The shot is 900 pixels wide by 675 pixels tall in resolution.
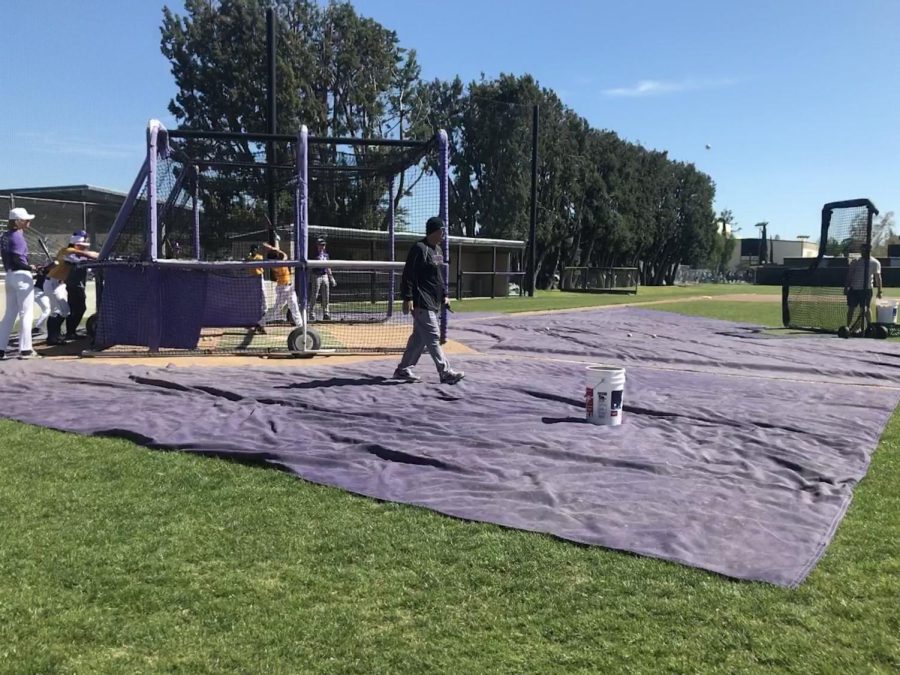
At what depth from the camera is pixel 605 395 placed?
5945mm

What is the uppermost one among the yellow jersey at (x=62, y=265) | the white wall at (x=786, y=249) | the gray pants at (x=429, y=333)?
the white wall at (x=786, y=249)

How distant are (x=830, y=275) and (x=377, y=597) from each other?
1540 centimetres

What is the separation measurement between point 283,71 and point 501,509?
106 feet

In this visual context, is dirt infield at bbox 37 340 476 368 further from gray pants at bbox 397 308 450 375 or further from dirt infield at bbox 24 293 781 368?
gray pants at bbox 397 308 450 375

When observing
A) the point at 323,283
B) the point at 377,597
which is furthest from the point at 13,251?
the point at 377,597

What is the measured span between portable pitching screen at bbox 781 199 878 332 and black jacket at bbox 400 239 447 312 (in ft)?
32.9

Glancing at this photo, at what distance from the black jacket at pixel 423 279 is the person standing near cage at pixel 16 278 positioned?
17.2 ft

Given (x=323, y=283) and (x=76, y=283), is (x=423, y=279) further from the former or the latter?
(x=323, y=283)

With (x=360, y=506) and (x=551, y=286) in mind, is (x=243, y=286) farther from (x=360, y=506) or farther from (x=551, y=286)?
(x=551, y=286)

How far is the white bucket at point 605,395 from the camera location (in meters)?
5.91

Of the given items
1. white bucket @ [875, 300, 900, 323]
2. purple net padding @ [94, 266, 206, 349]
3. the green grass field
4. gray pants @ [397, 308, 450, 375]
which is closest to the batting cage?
purple net padding @ [94, 266, 206, 349]

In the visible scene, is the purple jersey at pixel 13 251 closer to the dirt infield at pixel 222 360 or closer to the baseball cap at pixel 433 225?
the dirt infield at pixel 222 360

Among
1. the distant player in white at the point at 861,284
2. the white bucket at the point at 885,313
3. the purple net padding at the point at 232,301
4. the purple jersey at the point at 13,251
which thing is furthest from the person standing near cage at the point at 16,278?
the white bucket at the point at 885,313

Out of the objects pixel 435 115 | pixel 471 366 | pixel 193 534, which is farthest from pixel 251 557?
pixel 435 115
